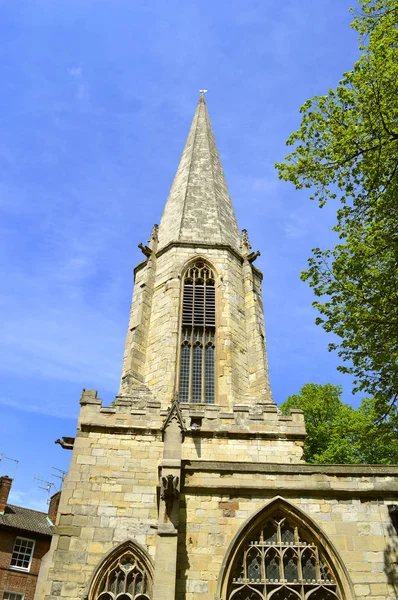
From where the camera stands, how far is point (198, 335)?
17641 mm

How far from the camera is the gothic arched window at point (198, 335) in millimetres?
16219

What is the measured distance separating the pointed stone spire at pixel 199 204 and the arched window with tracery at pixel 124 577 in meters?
12.3

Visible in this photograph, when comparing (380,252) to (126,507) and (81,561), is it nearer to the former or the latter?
(126,507)

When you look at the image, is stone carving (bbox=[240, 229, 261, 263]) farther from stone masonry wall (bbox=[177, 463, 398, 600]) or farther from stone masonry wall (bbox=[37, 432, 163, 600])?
stone masonry wall (bbox=[177, 463, 398, 600])

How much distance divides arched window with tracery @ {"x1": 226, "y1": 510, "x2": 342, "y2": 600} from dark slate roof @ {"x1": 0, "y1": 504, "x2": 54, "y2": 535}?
1705 centimetres

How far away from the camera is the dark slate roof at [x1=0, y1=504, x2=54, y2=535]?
22828mm

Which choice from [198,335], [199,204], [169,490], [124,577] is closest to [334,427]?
[198,335]

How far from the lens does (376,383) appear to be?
12.7m

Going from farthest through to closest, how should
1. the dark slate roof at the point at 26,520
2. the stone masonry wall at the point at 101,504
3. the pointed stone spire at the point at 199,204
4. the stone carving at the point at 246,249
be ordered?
the dark slate roof at the point at 26,520
the pointed stone spire at the point at 199,204
the stone carving at the point at 246,249
the stone masonry wall at the point at 101,504

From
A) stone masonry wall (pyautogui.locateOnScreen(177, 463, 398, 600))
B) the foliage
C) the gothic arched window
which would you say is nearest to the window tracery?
stone masonry wall (pyautogui.locateOnScreen(177, 463, 398, 600))

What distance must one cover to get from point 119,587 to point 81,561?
96cm

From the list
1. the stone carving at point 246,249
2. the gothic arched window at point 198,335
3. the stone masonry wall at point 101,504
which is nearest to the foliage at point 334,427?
the gothic arched window at point 198,335

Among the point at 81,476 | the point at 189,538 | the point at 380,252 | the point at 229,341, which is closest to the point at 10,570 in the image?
the point at 81,476

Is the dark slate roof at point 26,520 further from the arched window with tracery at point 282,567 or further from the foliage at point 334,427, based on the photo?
the arched window with tracery at point 282,567
